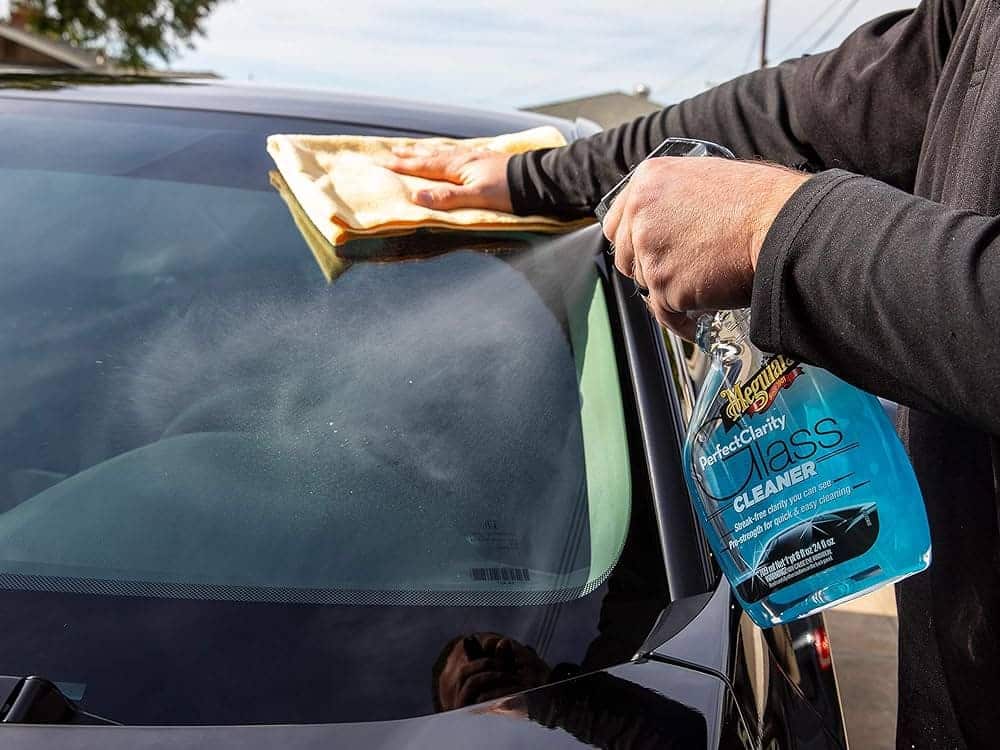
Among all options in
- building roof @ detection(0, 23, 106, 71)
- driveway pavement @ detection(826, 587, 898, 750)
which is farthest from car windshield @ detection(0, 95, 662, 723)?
building roof @ detection(0, 23, 106, 71)

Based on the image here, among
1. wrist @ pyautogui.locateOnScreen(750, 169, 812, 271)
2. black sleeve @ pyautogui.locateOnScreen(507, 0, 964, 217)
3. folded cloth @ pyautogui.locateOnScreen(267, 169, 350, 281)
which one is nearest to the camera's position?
wrist @ pyautogui.locateOnScreen(750, 169, 812, 271)

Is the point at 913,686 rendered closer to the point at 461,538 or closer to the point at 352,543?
the point at 461,538

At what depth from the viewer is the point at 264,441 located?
1193mm

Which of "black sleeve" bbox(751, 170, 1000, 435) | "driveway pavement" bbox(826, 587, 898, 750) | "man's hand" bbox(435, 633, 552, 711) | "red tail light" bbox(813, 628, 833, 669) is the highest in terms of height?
"black sleeve" bbox(751, 170, 1000, 435)

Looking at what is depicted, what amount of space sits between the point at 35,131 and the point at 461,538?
97 centimetres

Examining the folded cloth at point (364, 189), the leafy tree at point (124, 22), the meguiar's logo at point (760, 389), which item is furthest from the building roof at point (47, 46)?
the meguiar's logo at point (760, 389)

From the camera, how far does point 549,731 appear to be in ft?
2.97

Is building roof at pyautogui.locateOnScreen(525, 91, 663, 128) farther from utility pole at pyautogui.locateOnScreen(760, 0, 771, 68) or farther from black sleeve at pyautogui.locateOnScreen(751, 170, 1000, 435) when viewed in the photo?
black sleeve at pyautogui.locateOnScreen(751, 170, 1000, 435)

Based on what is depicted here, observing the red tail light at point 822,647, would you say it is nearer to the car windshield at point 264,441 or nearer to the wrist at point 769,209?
the car windshield at point 264,441

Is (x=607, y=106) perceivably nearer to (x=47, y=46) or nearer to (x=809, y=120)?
(x=47, y=46)

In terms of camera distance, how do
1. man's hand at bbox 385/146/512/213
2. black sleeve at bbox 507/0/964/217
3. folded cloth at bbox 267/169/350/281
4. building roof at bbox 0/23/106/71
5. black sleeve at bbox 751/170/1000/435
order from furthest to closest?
building roof at bbox 0/23/106/71 → man's hand at bbox 385/146/512/213 → folded cloth at bbox 267/169/350/281 → black sleeve at bbox 507/0/964/217 → black sleeve at bbox 751/170/1000/435

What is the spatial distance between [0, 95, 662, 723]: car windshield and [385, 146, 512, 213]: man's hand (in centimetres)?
6

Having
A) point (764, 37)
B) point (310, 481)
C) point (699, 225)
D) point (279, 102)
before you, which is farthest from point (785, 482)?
point (764, 37)

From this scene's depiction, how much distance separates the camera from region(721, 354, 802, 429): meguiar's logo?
1049mm
